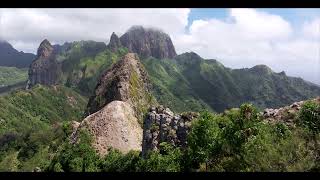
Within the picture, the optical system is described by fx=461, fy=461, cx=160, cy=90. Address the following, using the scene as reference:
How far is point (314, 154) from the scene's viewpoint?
327 inches

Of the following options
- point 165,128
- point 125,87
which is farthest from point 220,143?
point 125,87

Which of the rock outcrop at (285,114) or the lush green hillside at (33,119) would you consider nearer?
the rock outcrop at (285,114)

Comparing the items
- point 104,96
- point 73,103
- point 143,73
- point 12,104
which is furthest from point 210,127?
point 73,103

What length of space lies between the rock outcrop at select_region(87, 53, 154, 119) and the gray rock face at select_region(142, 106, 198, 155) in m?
36.0

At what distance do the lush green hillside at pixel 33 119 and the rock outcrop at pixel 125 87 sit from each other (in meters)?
10.1

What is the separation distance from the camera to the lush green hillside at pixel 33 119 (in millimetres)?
84531

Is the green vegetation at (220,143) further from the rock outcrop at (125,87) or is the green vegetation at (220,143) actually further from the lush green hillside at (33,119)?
the lush green hillside at (33,119)

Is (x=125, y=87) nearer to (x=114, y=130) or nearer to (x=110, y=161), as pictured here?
(x=114, y=130)

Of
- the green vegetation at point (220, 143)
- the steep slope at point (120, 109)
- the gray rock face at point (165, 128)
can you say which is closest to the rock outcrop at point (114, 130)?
the steep slope at point (120, 109)

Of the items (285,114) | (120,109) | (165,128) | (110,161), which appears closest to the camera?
(285,114)

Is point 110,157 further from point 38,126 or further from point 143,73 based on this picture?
point 38,126

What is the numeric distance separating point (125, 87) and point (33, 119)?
7591cm

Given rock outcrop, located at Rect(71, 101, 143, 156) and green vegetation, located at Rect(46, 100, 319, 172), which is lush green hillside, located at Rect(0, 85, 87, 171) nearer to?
rock outcrop, located at Rect(71, 101, 143, 156)

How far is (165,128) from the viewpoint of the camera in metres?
39.7
